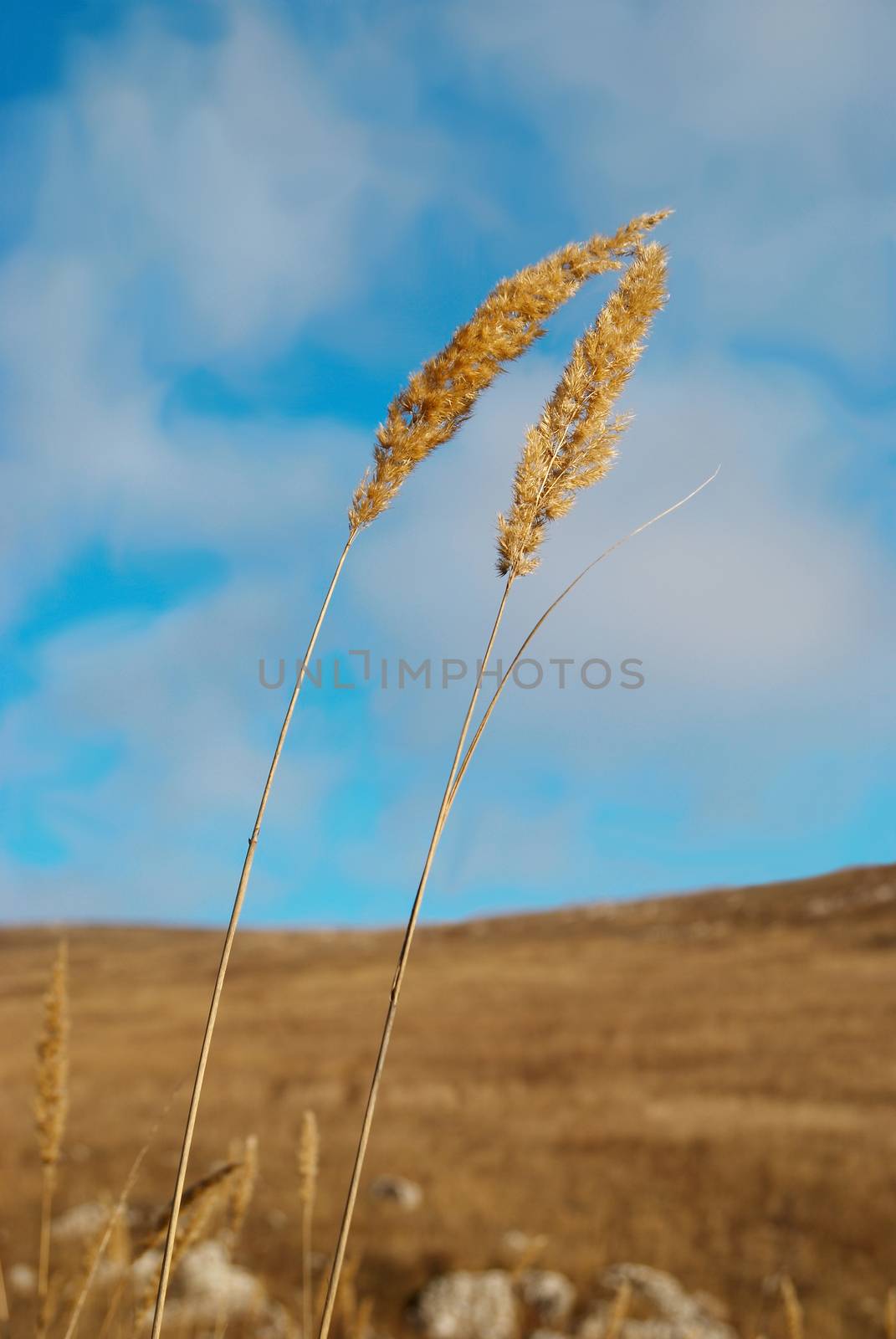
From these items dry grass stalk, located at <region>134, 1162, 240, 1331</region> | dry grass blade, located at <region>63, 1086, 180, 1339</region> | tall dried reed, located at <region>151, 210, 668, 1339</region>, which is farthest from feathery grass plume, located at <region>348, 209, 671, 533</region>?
dry grass stalk, located at <region>134, 1162, 240, 1331</region>

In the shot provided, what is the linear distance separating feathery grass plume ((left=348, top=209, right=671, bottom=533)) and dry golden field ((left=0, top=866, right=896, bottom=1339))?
403 inches

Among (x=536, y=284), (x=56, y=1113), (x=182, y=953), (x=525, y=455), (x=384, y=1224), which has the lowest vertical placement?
(x=384, y=1224)

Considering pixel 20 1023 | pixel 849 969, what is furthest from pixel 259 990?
pixel 849 969

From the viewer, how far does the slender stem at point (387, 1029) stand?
193cm

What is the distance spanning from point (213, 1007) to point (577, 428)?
5.12 ft

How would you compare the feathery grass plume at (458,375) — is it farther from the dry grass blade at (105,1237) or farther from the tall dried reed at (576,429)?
the dry grass blade at (105,1237)

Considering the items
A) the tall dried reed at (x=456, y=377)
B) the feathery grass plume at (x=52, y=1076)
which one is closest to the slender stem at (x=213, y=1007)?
the tall dried reed at (x=456, y=377)

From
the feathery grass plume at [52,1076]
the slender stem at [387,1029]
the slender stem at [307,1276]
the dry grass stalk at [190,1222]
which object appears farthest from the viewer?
the slender stem at [307,1276]

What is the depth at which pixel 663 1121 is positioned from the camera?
18406 mm

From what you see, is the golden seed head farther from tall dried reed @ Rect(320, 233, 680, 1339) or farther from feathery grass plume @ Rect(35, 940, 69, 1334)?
tall dried reed @ Rect(320, 233, 680, 1339)

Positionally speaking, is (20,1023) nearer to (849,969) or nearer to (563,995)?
(563,995)

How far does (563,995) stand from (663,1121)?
53.2ft

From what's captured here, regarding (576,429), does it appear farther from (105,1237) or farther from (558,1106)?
(558,1106)

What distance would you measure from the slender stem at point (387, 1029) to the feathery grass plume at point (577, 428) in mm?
130
